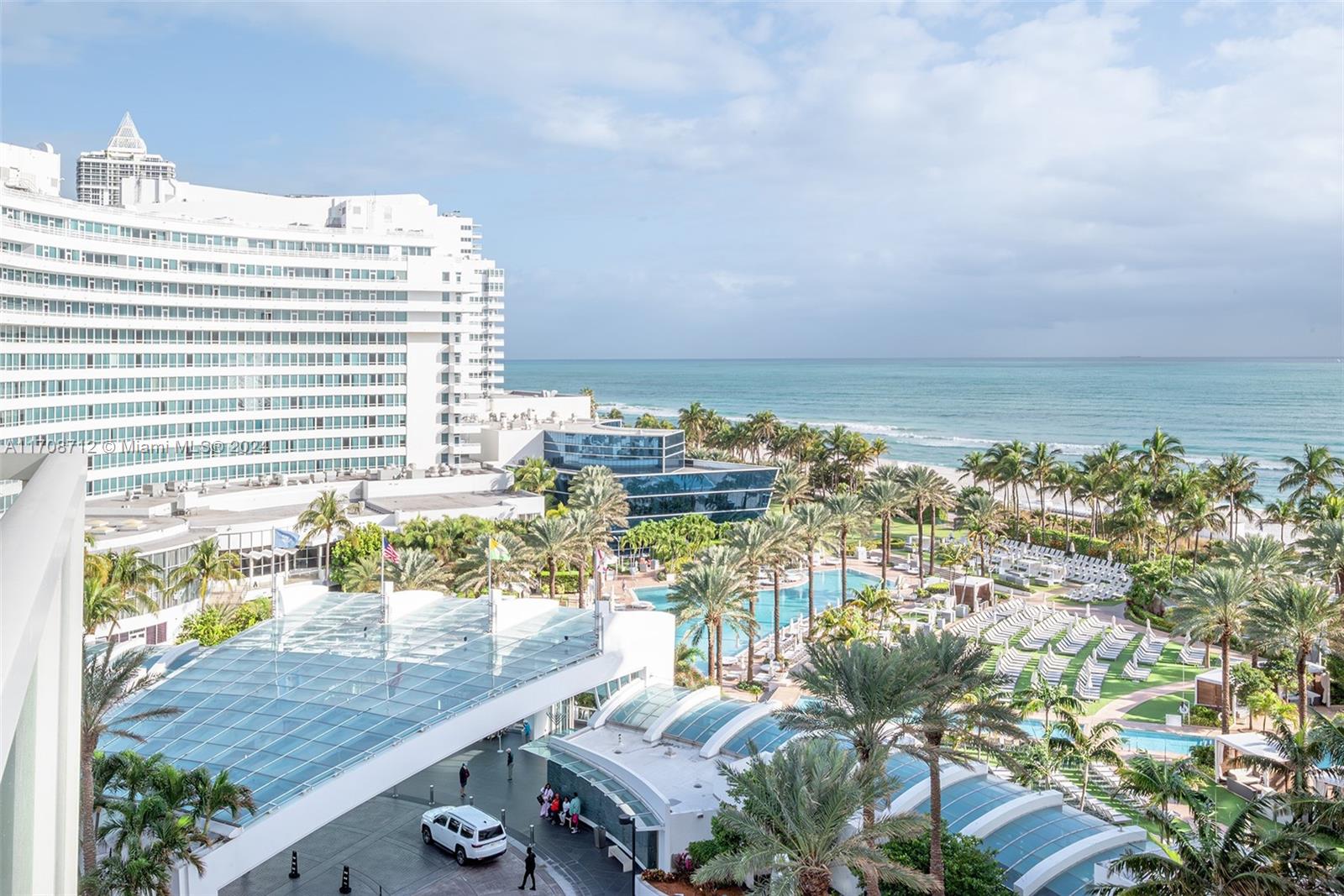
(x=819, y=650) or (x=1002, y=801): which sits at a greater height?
(x=819, y=650)

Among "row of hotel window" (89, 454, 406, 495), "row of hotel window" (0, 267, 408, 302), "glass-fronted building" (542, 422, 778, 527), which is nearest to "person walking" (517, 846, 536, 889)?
"glass-fronted building" (542, 422, 778, 527)

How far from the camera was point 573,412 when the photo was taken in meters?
121

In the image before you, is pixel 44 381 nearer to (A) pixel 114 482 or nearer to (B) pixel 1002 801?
(A) pixel 114 482

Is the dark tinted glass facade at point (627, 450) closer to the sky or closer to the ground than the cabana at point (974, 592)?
closer to the sky

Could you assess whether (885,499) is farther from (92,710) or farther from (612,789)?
(92,710)

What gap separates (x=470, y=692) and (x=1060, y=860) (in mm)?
15777

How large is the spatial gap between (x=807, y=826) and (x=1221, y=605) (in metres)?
24.6

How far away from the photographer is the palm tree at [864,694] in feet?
78.3

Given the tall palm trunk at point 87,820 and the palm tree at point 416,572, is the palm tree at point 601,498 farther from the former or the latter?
the tall palm trunk at point 87,820

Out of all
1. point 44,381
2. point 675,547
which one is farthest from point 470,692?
point 44,381

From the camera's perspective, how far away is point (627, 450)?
263ft

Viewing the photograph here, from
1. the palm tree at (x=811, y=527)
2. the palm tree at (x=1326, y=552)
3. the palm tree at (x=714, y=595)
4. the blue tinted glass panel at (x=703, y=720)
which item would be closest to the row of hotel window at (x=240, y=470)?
the palm tree at (x=811, y=527)

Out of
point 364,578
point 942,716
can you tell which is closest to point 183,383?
point 364,578

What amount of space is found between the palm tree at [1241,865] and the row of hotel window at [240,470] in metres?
70.2
